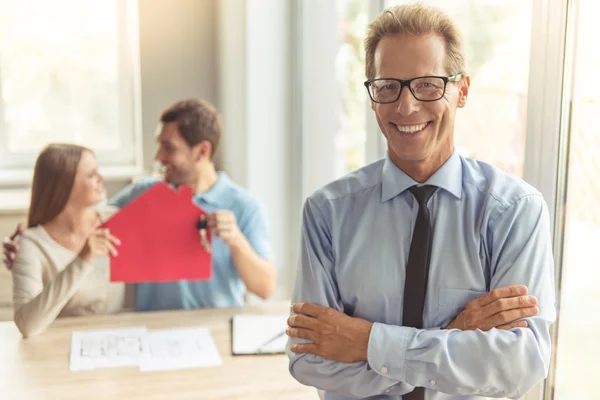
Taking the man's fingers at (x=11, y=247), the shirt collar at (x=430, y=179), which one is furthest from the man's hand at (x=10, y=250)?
the shirt collar at (x=430, y=179)

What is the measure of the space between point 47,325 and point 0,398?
1.33 ft

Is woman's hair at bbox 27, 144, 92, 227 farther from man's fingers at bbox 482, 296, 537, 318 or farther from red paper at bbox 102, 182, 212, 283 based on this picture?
man's fingers at bbox 482, 296, 537, 318

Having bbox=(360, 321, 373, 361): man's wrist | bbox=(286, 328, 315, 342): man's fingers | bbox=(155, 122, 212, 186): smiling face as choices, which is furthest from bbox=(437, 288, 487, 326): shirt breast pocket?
bbox=(155, 122, 212, 186): smiling face

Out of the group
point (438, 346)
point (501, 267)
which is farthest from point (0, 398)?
point (501, 267)

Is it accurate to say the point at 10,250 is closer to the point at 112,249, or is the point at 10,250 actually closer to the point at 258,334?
A: the point at 112,249

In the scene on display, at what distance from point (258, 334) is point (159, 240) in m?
0.43

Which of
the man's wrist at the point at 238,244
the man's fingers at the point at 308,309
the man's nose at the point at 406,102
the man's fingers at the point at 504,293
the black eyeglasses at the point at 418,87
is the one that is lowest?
the man's wrist at the point at 238,244

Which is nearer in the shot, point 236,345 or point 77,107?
point 236,345

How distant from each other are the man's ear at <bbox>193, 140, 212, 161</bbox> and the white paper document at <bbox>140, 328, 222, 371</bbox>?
607mm

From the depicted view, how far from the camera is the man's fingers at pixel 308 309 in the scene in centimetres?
127

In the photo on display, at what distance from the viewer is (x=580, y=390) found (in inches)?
57.2

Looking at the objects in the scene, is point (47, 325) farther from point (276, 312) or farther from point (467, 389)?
point (467, 389)

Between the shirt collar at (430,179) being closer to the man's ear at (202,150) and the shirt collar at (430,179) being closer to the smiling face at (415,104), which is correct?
the smiling face at (415,104)

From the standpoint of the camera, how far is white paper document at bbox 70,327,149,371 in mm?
1701
